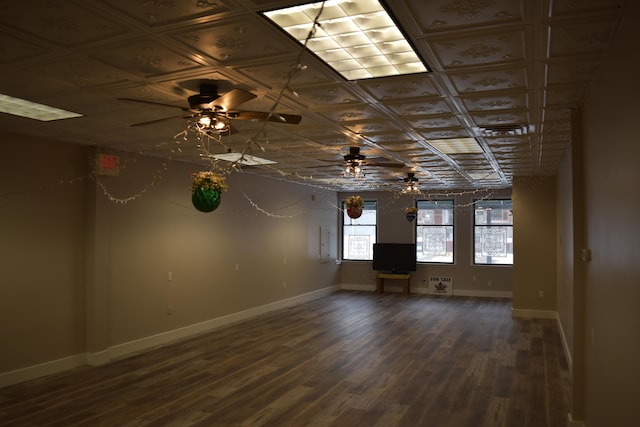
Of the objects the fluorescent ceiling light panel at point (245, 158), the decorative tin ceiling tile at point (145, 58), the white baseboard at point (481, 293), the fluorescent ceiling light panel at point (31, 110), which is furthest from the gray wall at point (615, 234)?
the white baseboard at point (481, 293)

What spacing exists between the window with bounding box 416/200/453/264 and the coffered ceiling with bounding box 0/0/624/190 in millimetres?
7383

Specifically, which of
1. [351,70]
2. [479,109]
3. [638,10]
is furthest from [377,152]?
[638,10]

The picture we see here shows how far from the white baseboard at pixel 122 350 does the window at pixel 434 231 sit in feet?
17.3

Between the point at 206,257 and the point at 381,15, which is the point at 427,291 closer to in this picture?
the point at 206,257

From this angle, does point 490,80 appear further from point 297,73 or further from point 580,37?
point 297,73

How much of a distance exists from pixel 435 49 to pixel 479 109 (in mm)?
1741

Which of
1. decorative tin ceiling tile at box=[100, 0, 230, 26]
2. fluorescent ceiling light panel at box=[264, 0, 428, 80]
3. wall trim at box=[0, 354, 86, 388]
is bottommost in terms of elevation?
wall trim at box=[0, 354, 86, 388]

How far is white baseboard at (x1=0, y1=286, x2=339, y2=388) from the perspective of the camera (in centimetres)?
594

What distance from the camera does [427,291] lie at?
1409 centimetres

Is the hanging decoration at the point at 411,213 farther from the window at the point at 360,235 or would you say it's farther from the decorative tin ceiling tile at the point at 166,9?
the decorative tin ceiling tile at the point at 166,9

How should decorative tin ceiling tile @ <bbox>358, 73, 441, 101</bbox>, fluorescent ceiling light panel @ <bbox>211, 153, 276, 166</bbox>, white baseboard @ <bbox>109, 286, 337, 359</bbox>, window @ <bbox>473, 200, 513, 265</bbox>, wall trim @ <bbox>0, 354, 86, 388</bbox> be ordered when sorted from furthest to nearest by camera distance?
window @ <bbox>473, 200, 513, 265</bbox> → fluorescent ceiling light panel @ <bbox>211, 153, 276, 166</bbox> → white baseboard @ <bbox>109, 286, 337, 359</bbox> → wall trim @ <bbox>0, 354, 86, 388</bbox> → decorative tin ceiling tile @ <bbox>358, 73, 441, 101</bbox>

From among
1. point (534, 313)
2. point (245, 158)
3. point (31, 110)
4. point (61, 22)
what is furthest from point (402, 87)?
point (534, 313)

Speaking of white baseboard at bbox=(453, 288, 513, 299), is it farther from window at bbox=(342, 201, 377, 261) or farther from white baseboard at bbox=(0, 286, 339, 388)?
white baseboard at bbox=(0, 286, 339, 388)

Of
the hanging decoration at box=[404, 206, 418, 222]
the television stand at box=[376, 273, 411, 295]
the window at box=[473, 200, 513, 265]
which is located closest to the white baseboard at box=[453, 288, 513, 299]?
the window at box=[473, 200, 513, 265]
